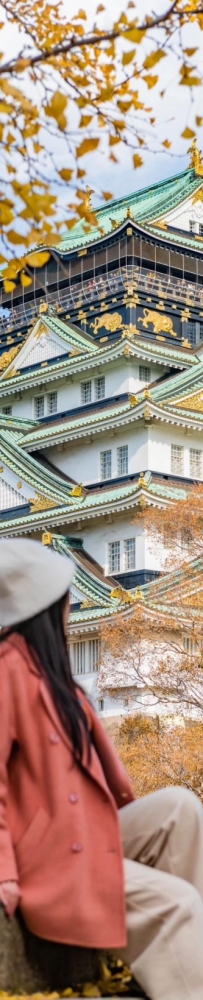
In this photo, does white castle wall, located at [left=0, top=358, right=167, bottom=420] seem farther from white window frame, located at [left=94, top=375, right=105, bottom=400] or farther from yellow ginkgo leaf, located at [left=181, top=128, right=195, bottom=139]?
yellow ginkgo leaf, located at [left=181, top=128, right=195, bottom=139]

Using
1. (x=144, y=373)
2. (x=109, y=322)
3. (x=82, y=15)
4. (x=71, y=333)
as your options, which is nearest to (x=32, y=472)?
(x=144, y=373)

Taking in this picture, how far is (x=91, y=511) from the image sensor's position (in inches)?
1407

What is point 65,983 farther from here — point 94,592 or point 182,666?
point 94,592

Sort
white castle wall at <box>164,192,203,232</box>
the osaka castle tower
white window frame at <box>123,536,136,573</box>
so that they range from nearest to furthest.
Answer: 1. the osaka castle tower
2. white window frame at <box>123,536,136,573</box>
3. white castle wall at <box>164,192,203,232</box>

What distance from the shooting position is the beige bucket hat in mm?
4590

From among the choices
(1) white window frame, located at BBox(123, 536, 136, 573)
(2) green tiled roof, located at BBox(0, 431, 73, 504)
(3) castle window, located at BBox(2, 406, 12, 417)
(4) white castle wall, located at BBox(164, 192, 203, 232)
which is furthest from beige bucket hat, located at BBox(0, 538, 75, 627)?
(3) castle window, located at BBox(2, 406, 12, 417)

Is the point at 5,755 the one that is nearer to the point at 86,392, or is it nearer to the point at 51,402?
the point at 86,392

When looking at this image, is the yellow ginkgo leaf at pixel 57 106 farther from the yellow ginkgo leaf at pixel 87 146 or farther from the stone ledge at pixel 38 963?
the stone ledge at pixel 38 963

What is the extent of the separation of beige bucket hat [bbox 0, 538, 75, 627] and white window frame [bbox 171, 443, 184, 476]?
107 feet

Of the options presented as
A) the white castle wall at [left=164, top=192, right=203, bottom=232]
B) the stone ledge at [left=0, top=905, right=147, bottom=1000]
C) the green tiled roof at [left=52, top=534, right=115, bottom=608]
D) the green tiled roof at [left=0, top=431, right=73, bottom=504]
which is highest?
the white castle wall at [left=164, top=192, right=203, bottom=232]

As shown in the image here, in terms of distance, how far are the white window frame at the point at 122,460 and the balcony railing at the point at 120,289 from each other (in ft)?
13.8

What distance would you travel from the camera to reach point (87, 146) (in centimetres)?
570

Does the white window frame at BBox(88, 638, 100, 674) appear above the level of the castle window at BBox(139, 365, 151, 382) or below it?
below

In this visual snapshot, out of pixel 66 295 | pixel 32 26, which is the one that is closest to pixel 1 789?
pixel 32 26
